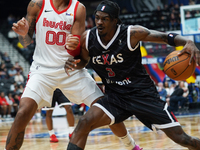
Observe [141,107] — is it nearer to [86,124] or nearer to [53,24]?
[86,124]

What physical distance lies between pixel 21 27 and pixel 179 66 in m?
1.86

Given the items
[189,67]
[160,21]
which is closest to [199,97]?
[160,21]

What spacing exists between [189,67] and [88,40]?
120cm

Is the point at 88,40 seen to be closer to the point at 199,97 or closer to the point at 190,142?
the point at 190,142

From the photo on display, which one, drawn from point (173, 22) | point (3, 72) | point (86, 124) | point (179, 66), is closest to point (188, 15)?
point (173, 22)

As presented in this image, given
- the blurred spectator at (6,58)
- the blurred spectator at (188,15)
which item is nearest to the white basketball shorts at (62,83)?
the blurred spectator at (188,15)

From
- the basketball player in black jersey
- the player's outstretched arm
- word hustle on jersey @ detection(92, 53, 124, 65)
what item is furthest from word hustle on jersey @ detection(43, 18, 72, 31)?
word hustle on jersey @ detection(92, 53, 124, 65)

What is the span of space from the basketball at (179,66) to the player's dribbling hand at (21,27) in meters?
1.71

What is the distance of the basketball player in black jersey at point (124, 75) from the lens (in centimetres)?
322

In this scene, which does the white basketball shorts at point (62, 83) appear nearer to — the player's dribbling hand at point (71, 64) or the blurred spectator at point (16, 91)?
the player's dribbling hand at point (71, 64)

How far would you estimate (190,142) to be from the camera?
3.18 metres

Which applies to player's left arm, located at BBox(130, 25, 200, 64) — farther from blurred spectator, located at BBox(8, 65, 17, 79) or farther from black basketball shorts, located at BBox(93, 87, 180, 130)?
blurred spectator, located at BBox(8, 65, 17, 79)

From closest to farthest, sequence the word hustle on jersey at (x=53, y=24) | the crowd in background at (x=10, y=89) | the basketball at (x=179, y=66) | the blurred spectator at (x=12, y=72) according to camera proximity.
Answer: the basketball at (x=179, y=66) < the word hustle on jersey at (x=53, y=24) < the crowd in background at (x=10, y=89) < the blurred spectator at (x=12, y=72)

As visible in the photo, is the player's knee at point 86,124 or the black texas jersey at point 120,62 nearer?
the player's knee at point 86,124
